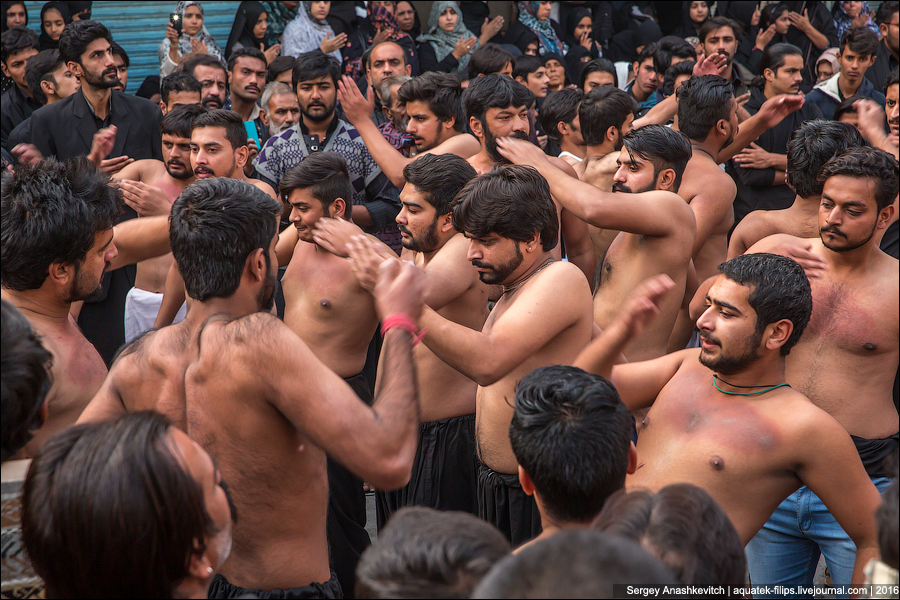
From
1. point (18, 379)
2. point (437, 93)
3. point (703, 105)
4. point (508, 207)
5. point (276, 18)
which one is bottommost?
Result: point (276, 18)

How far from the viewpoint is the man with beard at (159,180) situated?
5.04 m

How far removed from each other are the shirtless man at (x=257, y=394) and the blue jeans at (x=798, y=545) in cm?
185

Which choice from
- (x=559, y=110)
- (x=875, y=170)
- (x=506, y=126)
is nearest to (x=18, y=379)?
(x=875, y=170)

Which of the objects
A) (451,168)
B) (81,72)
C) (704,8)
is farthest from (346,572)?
(704,8)

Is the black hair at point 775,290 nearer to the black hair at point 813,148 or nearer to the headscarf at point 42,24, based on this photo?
the black hair at point 813,148

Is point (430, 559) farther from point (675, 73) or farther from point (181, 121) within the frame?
point (675, 73)

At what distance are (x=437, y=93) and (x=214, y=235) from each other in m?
3.59

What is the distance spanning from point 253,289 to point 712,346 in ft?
5.25

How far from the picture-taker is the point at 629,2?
1187cm

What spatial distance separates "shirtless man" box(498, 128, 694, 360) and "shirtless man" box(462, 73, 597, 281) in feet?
2.84

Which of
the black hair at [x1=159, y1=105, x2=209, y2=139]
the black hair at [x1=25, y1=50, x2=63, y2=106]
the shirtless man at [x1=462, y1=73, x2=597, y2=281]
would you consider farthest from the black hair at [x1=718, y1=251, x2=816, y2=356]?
the black hair at [x1=25, y1=50, x2=63, y2=106]

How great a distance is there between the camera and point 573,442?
2033 millimetres

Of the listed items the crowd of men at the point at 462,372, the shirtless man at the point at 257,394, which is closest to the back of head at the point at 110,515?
the crowd of men at the point at 462,372

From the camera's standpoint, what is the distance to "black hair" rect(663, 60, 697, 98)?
7195 mm
